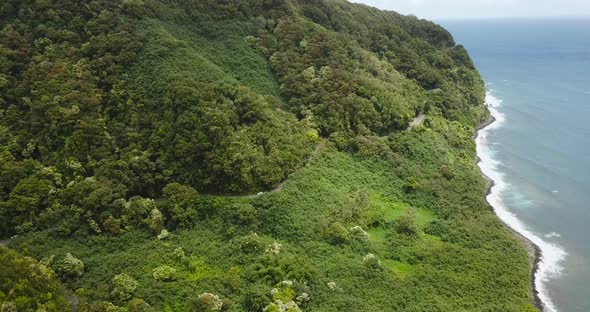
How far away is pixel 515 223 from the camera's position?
7119 cm

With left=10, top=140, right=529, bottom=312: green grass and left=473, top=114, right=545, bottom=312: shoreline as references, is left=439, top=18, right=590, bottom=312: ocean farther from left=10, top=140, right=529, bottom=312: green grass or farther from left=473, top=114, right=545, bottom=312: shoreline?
left=10, top=140, right=529, bottom=312: green grass

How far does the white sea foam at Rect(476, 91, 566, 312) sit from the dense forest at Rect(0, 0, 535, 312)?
112 inches

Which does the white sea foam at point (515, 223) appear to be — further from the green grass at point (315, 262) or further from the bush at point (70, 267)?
the bush at point (70, 267)

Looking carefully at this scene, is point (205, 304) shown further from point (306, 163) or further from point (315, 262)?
point (306, 163)

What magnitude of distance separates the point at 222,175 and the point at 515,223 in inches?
1788

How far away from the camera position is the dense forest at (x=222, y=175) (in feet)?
165

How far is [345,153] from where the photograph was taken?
75.4m

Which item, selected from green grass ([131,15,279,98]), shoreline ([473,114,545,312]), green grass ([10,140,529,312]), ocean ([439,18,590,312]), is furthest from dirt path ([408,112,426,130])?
green grass ([131,15,279,98])

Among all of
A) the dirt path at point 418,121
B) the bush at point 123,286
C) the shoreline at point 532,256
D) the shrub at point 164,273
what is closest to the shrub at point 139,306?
the bush at point 123,286

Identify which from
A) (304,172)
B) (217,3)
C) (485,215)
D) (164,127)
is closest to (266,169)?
(304,172)

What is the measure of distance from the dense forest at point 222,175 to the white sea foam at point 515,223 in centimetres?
284

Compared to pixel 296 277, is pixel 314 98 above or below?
above

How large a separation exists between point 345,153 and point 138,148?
105ft

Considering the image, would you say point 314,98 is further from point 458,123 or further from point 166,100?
point 458,123
